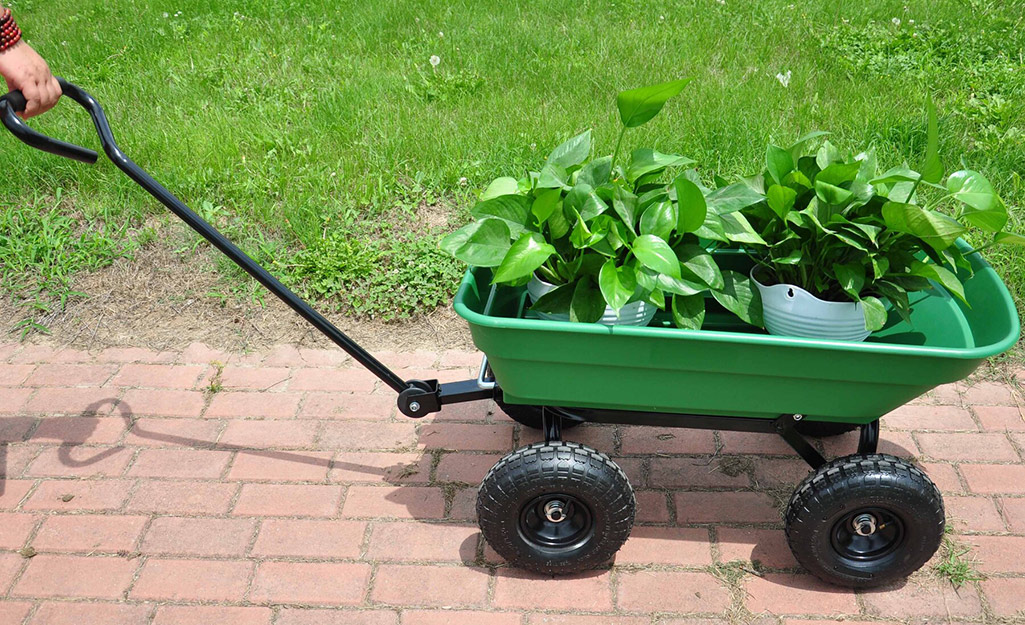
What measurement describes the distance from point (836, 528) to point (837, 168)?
918 millimetres

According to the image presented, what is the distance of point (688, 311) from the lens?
199 centimetres

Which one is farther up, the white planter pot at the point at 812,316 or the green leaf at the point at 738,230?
the green leaf at the point at 738,230

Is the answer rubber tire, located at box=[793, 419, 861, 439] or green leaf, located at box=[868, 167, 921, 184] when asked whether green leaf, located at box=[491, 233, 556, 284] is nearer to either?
green leaf, located at box=[868, 167, 921, 184]

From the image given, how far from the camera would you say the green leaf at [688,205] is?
1859mm

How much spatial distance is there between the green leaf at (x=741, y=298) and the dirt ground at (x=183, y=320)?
4.69ft

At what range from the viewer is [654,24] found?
16.8ft

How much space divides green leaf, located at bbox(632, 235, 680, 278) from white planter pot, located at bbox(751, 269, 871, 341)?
33 cm

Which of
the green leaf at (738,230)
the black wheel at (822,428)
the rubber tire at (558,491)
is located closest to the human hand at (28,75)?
the rubber tire at (558,491)

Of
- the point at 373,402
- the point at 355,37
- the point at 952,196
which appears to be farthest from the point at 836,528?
the point at 355,37

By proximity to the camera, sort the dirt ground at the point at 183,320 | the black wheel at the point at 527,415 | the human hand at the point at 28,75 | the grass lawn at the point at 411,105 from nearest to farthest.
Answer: the human hand at the point at 28,75 < the black wheel at the point at 527,415 < the dirt ground at the point at 183,320 < the grass lawn at the point at 411,105

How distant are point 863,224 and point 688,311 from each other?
0.44 metres

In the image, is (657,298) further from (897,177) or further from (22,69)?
(22,69)

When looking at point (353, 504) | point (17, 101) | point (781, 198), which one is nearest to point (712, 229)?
point (781, 198)

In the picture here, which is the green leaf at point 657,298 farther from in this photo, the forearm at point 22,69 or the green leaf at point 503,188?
the forearm at point 22,69
